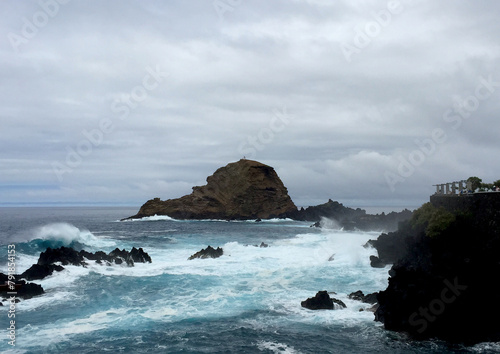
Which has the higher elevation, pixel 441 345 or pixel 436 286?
pixel 436 286

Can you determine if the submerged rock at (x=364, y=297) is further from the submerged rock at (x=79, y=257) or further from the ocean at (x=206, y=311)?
the submerged rock at (x=79, y=257)

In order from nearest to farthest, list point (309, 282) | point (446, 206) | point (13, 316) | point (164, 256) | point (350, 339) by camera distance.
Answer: point (350, 339), point (13, 316), point (446, 206), point (309, 282), point (164, 256)

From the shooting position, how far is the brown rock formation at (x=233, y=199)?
425ft

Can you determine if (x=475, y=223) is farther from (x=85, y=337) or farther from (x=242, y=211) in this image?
(x=242, y=211)

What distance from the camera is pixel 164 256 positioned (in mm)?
47000

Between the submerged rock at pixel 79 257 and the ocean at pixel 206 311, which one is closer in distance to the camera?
the ocean at pixel 206 311

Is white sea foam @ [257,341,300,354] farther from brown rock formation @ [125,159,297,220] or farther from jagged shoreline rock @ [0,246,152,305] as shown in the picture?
brown rock formation @ [125,159,297,220]

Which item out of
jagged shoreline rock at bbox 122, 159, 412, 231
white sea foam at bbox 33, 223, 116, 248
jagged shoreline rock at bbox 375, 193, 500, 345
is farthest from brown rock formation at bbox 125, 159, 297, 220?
jagged shoreline rock at bbox 375, 193, 500, 345

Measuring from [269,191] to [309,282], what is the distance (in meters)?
104

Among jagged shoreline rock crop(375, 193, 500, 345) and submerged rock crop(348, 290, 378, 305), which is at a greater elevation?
jagged shoreline rock crop(375, 193, 500, 345)

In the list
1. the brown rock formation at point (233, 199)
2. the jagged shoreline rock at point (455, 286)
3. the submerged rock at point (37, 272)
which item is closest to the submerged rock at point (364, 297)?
the jagged shoreline rock at point (455, 286)

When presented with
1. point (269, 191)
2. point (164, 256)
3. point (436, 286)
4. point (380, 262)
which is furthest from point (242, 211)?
point (436, 286)

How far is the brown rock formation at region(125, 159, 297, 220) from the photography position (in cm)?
12950

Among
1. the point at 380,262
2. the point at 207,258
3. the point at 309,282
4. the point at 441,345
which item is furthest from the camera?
the point at 207,258
